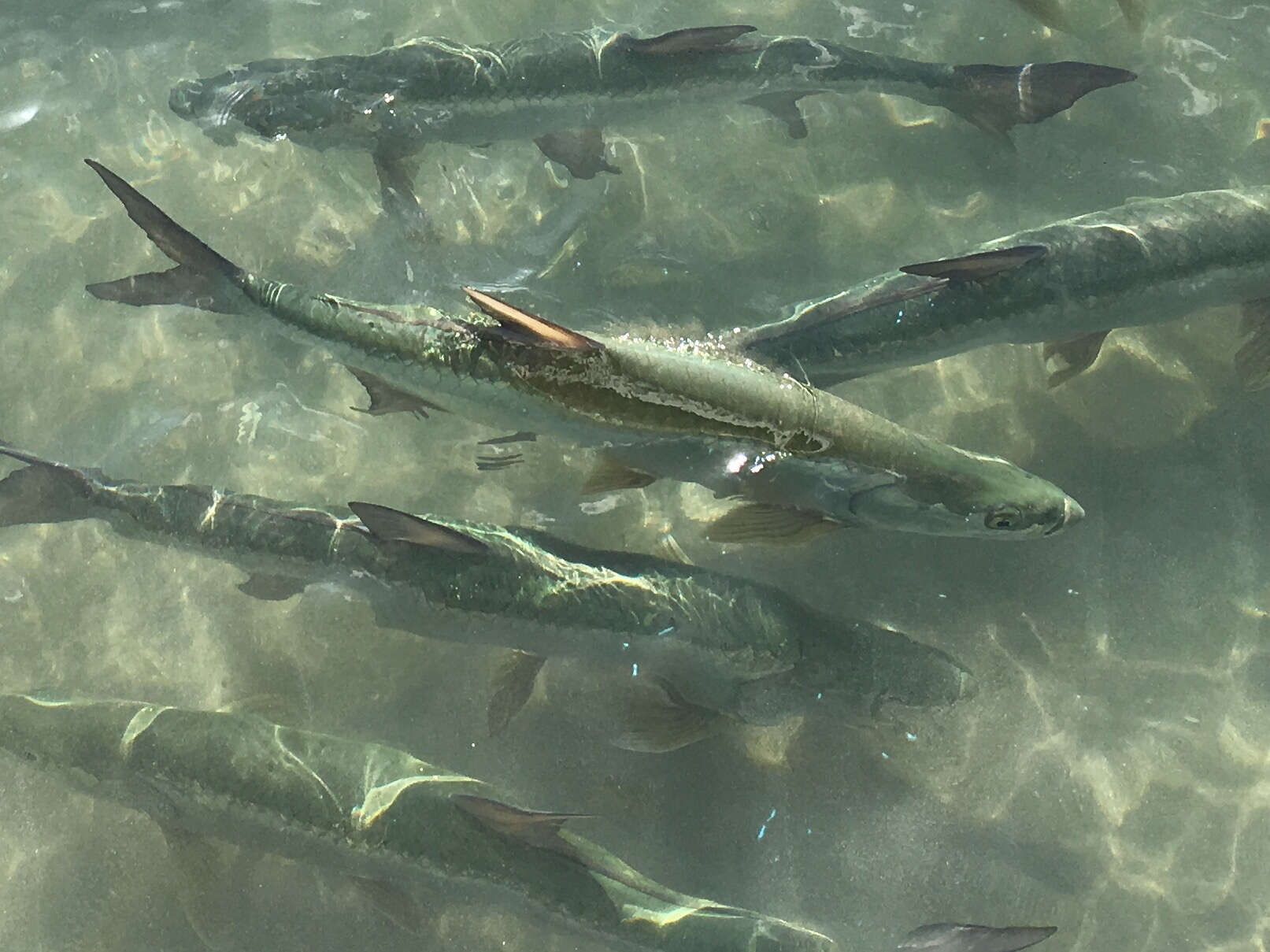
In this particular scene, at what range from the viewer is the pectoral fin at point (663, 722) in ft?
15.1

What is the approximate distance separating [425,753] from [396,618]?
0.87 meters

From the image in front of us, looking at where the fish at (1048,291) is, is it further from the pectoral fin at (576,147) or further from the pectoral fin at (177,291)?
the pectoral fin at (177,291)

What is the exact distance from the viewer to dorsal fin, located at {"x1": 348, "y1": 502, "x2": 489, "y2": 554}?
4133mm

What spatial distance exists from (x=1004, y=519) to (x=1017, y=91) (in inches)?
122

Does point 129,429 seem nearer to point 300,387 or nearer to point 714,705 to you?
point 300,387

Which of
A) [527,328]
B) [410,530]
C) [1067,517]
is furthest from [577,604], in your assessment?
[1067,517]

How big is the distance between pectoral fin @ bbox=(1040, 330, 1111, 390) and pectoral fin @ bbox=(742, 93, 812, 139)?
7.36ft

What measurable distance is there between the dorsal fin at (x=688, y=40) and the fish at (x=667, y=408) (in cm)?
232

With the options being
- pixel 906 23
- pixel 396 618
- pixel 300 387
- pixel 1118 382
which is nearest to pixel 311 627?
pixel 396 618

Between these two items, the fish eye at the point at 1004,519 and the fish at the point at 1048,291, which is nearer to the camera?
the fish eye at the point at 1004,519

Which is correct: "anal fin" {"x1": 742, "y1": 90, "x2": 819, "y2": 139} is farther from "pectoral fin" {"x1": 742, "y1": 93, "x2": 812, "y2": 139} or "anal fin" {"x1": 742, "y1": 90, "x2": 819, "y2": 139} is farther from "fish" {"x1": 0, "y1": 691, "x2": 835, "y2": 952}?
"fish" {"x1": 0, "y1": 691, "x2": 835, "y2": 952}

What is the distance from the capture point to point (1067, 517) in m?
4.50

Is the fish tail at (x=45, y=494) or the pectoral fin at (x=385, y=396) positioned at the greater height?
the pectoral fin at (x=385, y=396)

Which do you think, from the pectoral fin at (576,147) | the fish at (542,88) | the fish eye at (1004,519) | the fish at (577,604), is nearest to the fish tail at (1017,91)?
the fish at (542,88)
